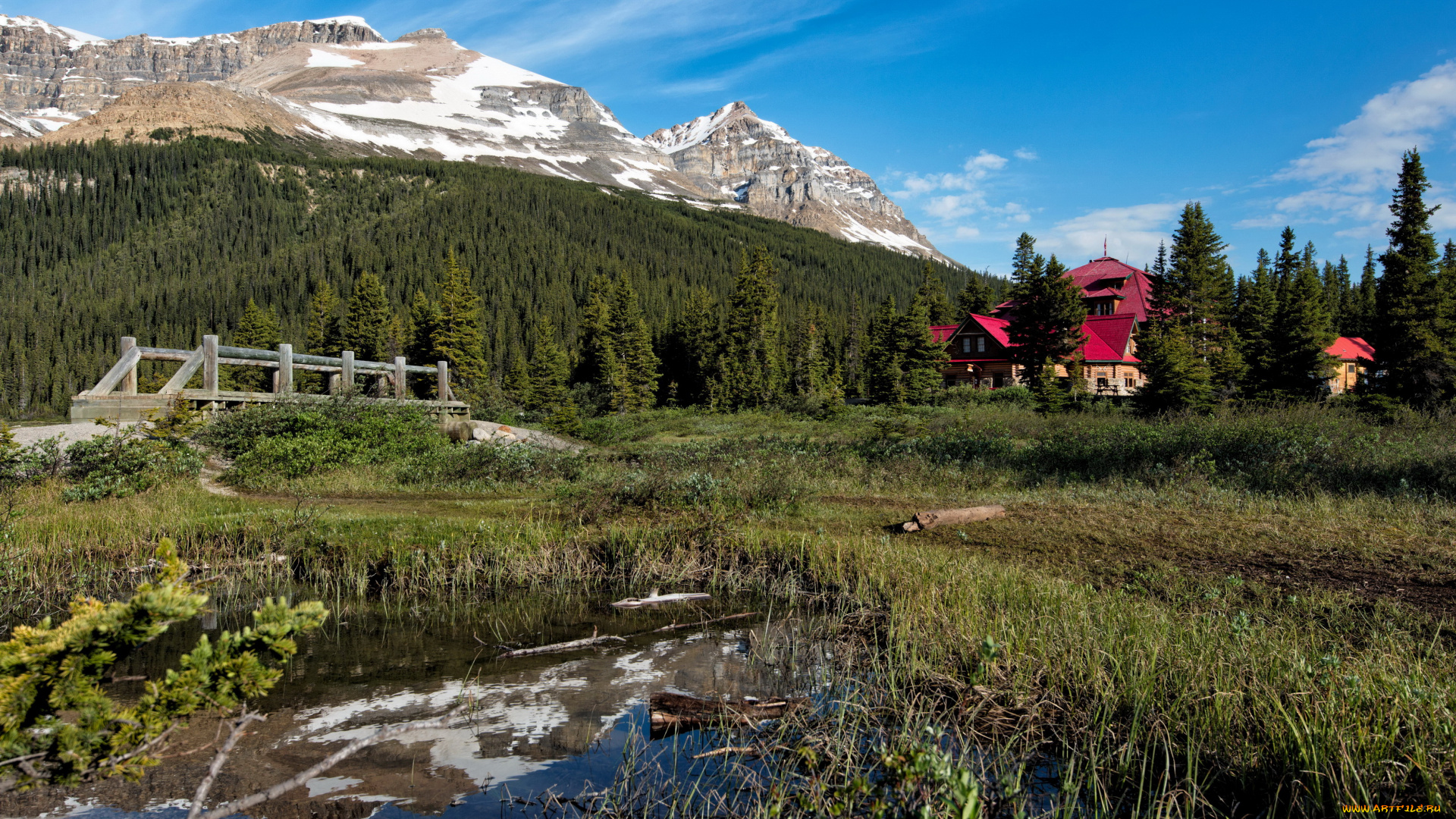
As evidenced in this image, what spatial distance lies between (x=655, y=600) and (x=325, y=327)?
62.7m

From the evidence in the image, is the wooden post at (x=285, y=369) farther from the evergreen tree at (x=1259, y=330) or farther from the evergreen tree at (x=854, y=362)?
the evergreen tree at (x=854, y=362)

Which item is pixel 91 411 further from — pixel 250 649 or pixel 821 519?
pixel 250 649

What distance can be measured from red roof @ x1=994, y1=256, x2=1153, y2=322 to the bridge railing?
5445 cm

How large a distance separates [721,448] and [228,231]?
388 feet

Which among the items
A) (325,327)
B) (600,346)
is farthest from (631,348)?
(325,327)

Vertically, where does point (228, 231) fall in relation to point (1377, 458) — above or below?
above

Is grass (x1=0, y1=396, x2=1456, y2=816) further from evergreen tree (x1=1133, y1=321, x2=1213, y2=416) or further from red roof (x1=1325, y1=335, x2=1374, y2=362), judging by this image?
red roof (x1=1325, y1=335, x2=1374, y2=362)

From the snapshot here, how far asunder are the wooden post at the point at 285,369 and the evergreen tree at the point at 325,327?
41.3 meters

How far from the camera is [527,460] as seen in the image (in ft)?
58.9

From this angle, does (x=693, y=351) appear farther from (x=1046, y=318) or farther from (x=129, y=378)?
(x=129, y=378)

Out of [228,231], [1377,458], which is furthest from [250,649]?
[228,231]

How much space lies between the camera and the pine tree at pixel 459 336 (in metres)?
49.7

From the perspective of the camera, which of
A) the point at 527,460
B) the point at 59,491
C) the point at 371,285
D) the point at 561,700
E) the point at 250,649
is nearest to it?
the point at 250,649

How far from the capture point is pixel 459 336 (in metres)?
50.2
